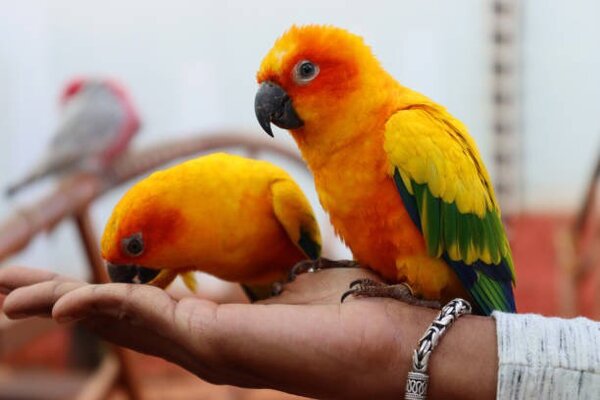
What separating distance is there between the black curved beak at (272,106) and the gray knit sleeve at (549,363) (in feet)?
0.94

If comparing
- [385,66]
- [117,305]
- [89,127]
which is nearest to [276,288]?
[117,305]

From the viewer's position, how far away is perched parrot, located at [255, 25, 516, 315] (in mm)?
694

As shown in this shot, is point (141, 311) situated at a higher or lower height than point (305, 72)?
lower

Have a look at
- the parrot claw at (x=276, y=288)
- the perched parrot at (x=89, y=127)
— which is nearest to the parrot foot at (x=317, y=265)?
the parrot claw at (x=276, y=288)

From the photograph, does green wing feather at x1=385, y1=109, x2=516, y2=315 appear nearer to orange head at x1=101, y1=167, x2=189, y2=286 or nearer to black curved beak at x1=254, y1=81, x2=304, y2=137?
black curved beak at x1=254, y1=81, x2=304, y2=137

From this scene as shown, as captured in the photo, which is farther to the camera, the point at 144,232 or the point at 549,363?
the point at 144,232

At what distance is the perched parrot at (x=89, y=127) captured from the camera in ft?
6.89

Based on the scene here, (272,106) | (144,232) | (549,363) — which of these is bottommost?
(549,363)

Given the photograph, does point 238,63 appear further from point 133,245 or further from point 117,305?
point 117,305

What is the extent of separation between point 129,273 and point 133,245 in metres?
0.05

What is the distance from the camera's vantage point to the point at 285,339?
609 mm

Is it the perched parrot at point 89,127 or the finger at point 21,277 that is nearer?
the finger at point 21,277

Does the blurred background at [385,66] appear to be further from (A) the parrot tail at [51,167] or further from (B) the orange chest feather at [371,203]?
(B) the orange chest feather at [371,203]

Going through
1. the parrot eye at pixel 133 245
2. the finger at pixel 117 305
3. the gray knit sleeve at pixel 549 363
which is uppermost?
the parrot eye at pixel 133 245
